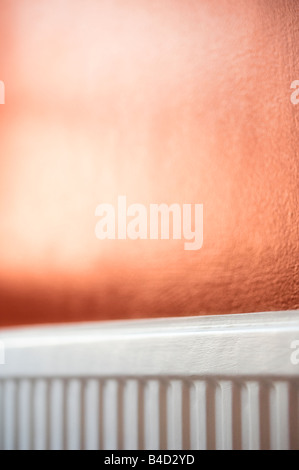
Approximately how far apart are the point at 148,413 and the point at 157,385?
2.2 inches

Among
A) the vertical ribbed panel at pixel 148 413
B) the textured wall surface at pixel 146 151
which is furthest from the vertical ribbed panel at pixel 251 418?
the textured wall surface at pixel 146 151

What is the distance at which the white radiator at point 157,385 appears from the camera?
2.80ft

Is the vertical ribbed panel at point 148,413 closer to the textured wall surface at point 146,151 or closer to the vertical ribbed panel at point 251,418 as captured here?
A: the vertical ribbed panel at point 251,418

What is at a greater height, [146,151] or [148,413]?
[146,151]

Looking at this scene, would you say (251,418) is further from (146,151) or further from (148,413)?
(146,151)

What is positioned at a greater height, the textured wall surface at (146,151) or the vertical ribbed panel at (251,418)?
the textured wall surface at (146,151)

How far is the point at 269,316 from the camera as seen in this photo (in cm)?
95

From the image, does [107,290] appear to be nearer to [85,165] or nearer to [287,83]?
[85,165]

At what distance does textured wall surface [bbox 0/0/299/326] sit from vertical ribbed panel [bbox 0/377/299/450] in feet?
0.58

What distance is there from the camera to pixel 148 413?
35.6 inches

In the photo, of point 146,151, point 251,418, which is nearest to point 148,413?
point 251,418
